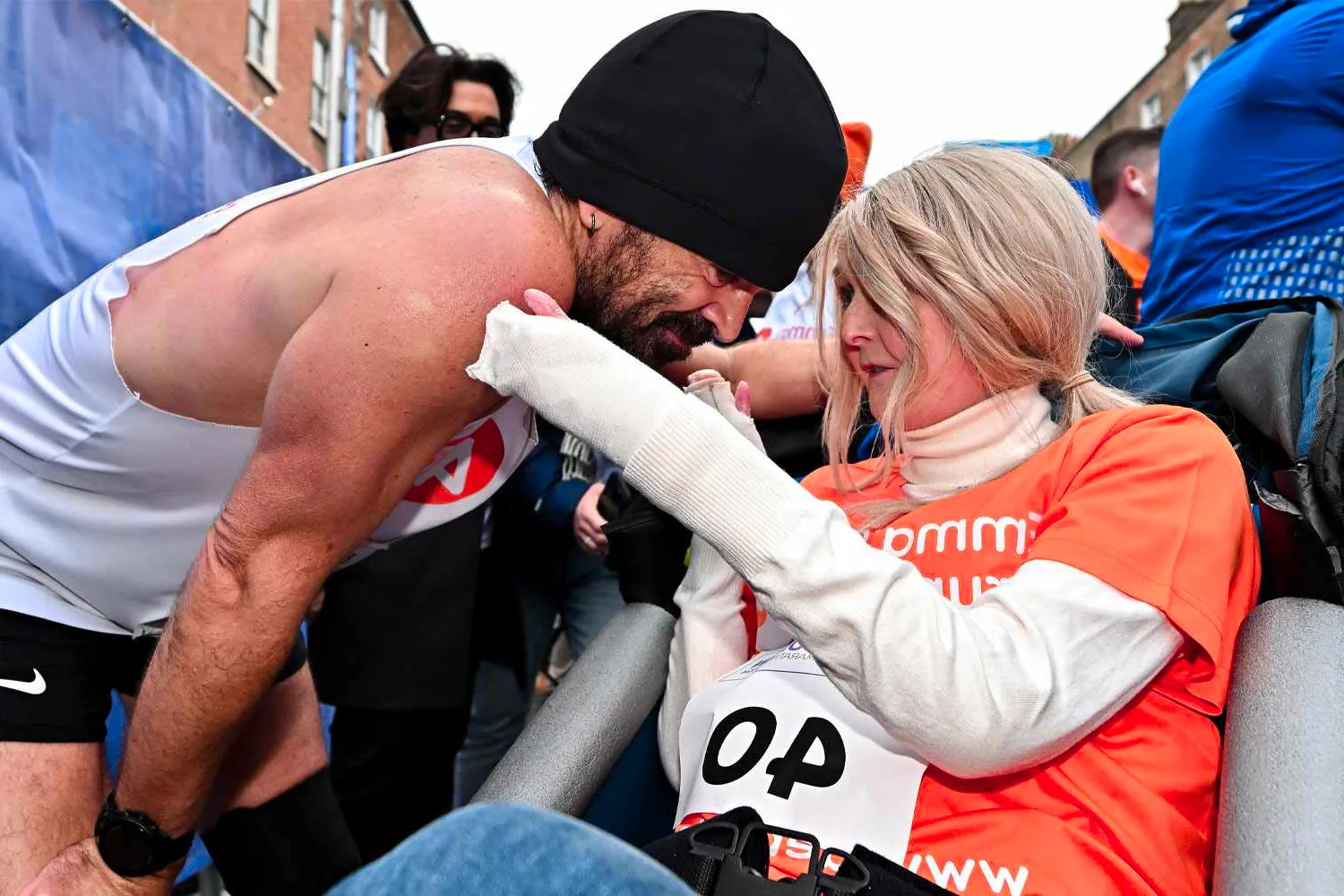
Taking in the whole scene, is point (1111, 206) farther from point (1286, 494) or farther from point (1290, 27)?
point (1286, 494)

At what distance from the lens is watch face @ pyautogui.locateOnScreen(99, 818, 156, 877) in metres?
1.27

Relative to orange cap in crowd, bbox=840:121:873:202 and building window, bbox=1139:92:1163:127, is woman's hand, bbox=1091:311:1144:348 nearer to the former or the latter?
orange cap in crowd, bbox=840:121:873:202

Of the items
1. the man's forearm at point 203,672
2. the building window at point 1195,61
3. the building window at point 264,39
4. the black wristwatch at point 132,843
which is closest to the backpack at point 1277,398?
the man's forearm at point 203,672

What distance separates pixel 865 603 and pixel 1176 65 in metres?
24.9

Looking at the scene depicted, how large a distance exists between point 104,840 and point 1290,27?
90.8 inches

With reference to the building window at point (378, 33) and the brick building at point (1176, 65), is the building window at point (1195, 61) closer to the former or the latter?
the brick building at point (1176, 65)

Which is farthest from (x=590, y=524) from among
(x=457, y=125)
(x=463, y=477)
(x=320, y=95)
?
(x=320, y=95)

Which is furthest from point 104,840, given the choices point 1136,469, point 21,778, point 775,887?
point 1136,469

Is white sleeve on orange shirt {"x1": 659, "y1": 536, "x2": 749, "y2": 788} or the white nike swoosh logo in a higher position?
white sleeve on orange shirt {"x1": 659, "y1": 536, "x2": 749, "y2": 788}

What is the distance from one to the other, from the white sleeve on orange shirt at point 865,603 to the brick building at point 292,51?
5.35 feet

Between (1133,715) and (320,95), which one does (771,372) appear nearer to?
(1133,715)

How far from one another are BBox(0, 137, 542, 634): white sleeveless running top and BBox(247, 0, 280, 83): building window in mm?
10499

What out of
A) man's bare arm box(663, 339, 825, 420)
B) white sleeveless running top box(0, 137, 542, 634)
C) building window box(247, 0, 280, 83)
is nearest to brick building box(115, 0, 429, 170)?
building window box(247, 0, 280, 83)

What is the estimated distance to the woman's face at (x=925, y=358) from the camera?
54.6 inches
